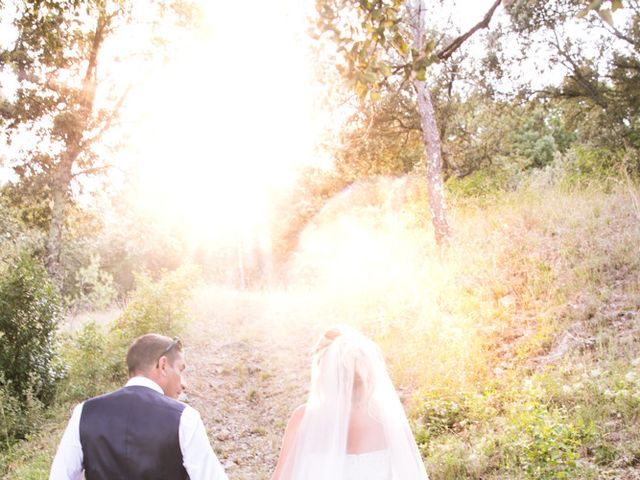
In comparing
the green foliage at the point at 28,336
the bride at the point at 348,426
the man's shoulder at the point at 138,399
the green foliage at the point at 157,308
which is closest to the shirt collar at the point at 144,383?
the man's shoulder at the point at 138,399

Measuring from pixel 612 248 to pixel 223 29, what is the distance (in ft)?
39.8

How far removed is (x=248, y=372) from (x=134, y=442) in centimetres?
979

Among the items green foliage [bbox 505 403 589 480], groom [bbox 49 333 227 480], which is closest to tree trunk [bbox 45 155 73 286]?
green foliage [bbox 505 403 589 480]

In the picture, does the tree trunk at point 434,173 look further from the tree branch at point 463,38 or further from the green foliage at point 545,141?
the green foliage at point 545,141

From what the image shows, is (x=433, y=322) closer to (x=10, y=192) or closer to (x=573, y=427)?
(x=573, y=427)

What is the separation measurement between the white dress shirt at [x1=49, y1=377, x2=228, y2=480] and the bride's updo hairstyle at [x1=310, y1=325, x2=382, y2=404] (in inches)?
40.5

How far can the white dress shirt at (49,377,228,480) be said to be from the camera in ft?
10.7

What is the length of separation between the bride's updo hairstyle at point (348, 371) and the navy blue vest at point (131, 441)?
115cm

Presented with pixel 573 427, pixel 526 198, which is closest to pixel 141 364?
pixel 573 427

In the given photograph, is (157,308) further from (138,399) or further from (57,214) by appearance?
(138,399)

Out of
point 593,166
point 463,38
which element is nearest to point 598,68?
point 593,166

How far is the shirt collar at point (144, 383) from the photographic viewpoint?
11.3 feet

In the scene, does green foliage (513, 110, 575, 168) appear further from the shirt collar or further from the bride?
the shirt collar

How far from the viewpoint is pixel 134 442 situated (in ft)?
10.6
